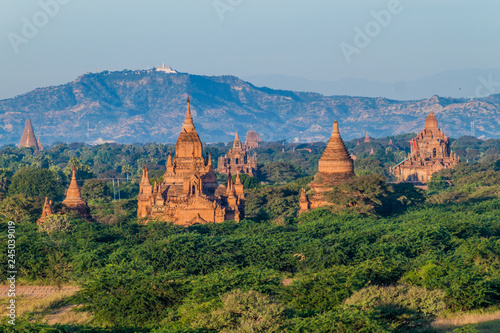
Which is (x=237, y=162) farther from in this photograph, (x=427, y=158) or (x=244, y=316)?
(x=244, y=316)

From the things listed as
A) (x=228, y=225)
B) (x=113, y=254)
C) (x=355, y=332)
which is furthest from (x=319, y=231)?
(x=355, y=332)

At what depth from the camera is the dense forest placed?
38.8 metres

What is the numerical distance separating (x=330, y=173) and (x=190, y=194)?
12440 mm

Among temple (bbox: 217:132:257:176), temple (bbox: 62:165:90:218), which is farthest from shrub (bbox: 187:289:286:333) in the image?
temple (bbox: 217:132:257:176)

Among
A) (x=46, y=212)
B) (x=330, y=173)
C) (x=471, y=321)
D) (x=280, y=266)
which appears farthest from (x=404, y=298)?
(x=330, y=173)

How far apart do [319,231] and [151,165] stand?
436 feet

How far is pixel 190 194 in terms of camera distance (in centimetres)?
7169

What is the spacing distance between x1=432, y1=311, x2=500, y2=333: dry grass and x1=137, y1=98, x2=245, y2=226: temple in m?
30.4

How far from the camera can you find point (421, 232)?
59281 mm

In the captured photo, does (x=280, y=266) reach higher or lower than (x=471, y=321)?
higher

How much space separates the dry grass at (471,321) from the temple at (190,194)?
30.4 m

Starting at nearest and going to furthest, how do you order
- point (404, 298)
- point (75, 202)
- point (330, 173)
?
point (404, 298)
point (75, 202)
point (330, 173)

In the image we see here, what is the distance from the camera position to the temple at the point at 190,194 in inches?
2749

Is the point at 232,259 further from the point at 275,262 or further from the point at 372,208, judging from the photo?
the point at 372,208
